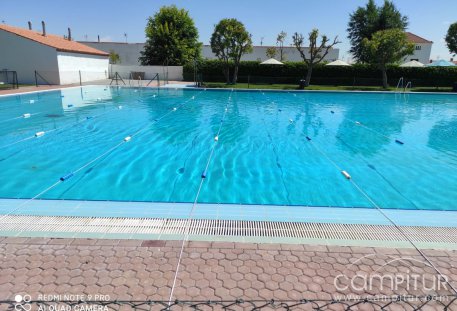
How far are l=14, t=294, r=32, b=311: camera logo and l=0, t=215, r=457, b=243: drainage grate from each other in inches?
44.2

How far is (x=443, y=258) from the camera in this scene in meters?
3.41

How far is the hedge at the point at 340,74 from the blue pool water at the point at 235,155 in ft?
48.3

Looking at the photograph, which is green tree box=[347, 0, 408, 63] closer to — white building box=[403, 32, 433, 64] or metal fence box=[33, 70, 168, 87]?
white building box=[403, 32, 433, 64]

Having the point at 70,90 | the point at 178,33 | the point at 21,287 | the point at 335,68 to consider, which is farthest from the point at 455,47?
the point at 21,287

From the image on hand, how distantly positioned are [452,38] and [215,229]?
4444 cm

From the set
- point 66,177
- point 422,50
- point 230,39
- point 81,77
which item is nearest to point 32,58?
point 81,77

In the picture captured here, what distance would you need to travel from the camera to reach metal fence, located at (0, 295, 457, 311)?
8.62 ft

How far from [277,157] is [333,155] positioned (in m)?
1.56

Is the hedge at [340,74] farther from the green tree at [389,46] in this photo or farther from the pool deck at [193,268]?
the pool deck at [193,268]

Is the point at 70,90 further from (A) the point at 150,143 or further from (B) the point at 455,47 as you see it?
(B) the point at 455,47

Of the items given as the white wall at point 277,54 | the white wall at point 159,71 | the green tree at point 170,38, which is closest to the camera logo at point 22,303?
the white wall at point 159,71

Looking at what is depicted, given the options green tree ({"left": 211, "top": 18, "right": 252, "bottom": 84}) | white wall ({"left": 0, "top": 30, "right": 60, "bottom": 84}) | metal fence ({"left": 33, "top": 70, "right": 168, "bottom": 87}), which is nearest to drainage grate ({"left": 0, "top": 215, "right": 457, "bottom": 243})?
metal fence ({"left": 33, "top": 70, "right": 168, "bottom": 87})

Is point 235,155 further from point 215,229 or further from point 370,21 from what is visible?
point 370,21

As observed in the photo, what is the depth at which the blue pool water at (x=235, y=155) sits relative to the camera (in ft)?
19.6
